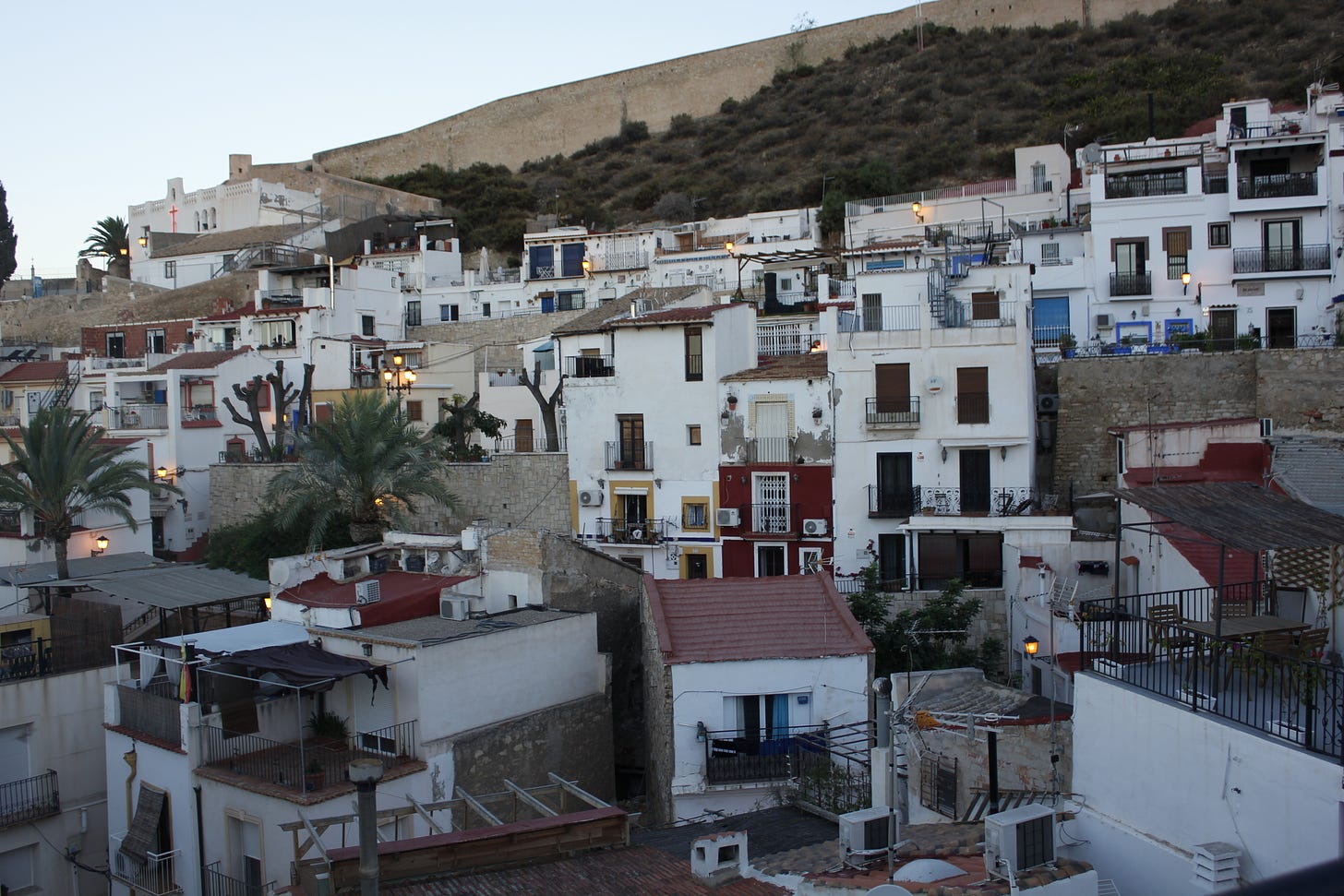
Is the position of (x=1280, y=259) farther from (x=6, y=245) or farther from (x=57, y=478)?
(x=6, y=245)

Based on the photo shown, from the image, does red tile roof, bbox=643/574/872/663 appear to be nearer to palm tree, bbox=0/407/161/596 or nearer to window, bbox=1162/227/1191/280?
palm tree, bbox=0/407/161/596

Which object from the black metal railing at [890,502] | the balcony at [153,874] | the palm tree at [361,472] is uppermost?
Result: the palm tree at [361,472]

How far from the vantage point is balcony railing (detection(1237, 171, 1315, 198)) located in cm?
3140

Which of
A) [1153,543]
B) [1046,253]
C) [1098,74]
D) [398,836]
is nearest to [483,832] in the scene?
[398,836]

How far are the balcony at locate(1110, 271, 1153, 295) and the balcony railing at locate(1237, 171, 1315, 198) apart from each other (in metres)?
3.27

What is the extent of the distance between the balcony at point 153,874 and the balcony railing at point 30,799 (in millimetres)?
2000

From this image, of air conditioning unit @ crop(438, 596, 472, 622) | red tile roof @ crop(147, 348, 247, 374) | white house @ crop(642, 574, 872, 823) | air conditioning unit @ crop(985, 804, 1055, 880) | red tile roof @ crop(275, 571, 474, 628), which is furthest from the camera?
red tile roof @ crop(147, 348, 247, 374)

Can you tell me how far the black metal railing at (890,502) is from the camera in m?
25.3

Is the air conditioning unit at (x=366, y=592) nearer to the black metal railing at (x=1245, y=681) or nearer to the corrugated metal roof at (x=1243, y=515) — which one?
the black metal railing at (x=1245, y=681)

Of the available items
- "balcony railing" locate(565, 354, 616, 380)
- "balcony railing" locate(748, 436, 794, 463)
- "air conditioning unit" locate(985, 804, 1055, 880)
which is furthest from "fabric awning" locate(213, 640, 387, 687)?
"balcony railing" locate(565, 354, 616, 380)

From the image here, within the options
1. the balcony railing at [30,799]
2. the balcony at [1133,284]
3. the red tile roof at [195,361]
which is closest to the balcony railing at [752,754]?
the balcony railing at [30,799]

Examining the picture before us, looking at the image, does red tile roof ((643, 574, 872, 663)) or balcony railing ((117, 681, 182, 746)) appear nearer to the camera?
balcony railing ((117, 681, 182, 746))

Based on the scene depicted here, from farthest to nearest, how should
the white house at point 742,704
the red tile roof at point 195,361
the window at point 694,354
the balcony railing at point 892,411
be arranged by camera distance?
the red tile roof at point 195,361 < the window at point 694,354 < the balcony railing at point 892,411 < the white house at point 742,704

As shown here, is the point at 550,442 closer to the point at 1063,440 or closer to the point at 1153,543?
the point at 1063,440
